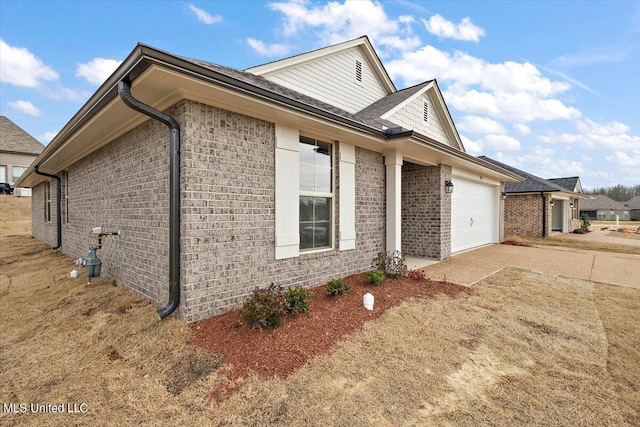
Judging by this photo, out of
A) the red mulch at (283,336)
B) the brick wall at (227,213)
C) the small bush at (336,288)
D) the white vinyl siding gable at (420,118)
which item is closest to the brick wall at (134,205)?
the brick wall at (227,213)

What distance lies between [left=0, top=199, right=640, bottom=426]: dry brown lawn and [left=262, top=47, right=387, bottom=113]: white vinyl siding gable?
6.29 meters

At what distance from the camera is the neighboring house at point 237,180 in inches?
139

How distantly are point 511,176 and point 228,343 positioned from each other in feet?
40.4

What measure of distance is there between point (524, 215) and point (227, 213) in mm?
17621

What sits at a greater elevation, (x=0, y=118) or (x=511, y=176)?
(x=0, y=118)

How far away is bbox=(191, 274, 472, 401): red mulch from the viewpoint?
9.20ft

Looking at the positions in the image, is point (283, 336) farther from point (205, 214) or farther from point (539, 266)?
point (539, 266)

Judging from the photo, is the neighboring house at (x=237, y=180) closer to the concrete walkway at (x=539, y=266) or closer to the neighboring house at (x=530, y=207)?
the concrete walkway at (x=539, y=266)

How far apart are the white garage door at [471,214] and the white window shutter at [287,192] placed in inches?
246

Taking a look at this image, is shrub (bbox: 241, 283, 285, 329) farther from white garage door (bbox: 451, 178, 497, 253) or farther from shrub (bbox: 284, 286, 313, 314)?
white garage door (bbox: 451, 178, 497, 253)

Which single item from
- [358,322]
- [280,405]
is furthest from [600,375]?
[280,405]

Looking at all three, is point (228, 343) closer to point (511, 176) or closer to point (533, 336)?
point (533, 336)

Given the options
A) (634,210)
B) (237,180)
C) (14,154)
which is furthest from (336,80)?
(634,210)

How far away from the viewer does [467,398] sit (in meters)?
2.47
